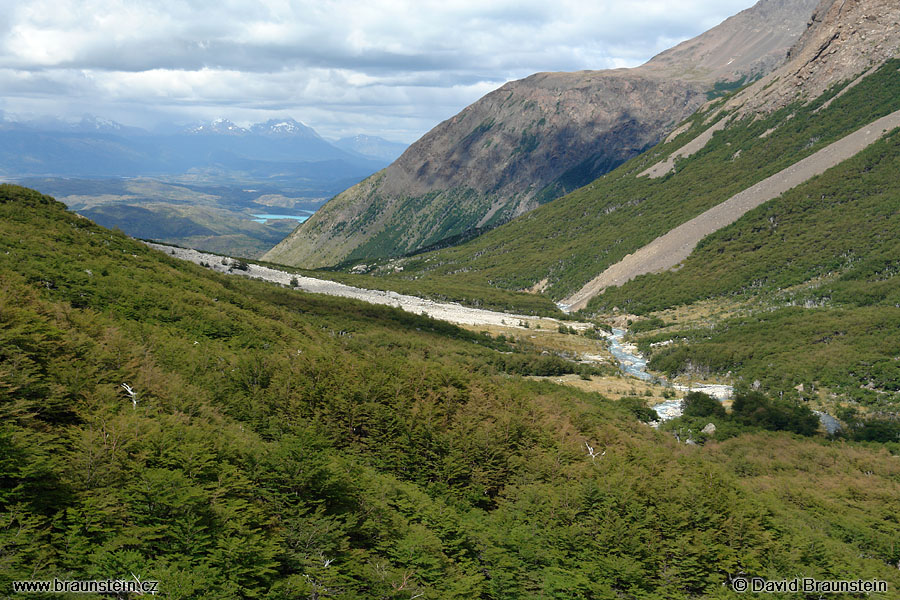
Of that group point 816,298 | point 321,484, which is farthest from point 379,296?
point 321,484

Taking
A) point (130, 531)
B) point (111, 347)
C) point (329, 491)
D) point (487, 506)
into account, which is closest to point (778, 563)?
point (487, 506)

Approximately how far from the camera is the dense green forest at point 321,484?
20.0m

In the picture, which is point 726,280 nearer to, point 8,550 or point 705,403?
point 705,403

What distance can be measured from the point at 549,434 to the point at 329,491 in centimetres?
2203

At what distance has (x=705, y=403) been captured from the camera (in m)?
99.2

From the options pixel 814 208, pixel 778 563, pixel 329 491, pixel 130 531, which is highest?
pixel 814 208

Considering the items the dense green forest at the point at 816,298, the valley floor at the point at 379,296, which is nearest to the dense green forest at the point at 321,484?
the dense green forest at the point at 816,298

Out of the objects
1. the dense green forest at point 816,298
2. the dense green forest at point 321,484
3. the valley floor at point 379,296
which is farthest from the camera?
the valley floor at point 379,296

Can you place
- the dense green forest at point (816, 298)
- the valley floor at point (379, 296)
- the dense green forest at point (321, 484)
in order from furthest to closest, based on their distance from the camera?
1. the valley floor at point (379, 296)
2. the dense green forest at point (816, 298)
3. the dense green forest at point (321, 484)

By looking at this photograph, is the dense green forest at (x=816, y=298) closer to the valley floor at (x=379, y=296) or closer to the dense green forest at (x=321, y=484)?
the valley floor at (x=379, y=296)

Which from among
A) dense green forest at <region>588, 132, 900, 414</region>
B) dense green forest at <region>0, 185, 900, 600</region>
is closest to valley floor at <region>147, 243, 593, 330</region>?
dense green forest at <region>588, 132, 900, 414</region>

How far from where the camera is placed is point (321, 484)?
85.3 feet

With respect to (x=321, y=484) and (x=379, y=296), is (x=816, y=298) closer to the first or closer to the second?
(x=379, y=296)

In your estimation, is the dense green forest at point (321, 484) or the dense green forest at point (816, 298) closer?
the dense green forest at point (321, 484)
